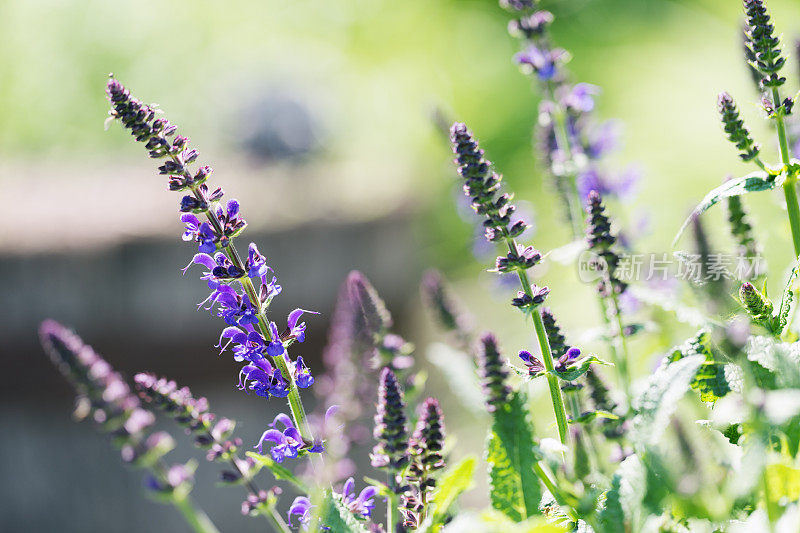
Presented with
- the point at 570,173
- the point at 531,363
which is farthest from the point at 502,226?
the point at 570,173

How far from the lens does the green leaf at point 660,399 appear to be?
522mm

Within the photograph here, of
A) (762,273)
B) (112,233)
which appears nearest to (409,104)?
(112,233)

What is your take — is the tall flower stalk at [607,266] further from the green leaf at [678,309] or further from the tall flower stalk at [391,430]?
the tall flower stalk at [391,430]

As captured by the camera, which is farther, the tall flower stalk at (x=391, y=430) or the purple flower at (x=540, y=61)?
the purple flower at (x=540, y=61)

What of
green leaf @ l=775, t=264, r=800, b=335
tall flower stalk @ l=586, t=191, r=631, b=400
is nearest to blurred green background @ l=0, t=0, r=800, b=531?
tall flower stalk @ l=586, t=191, r=631, b=400

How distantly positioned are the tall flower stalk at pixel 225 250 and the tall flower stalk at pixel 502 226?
165 millimetres

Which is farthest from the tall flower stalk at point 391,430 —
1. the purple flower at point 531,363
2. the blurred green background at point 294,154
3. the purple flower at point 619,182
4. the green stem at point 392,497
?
the purple flower at point 619,182

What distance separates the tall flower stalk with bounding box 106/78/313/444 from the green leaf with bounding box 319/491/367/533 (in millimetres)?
84

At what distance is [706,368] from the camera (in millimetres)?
657

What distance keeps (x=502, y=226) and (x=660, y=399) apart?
0.19m

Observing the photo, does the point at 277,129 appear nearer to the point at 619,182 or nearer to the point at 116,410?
the point at 619,182

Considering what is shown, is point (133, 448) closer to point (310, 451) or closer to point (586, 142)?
point (310, 451)

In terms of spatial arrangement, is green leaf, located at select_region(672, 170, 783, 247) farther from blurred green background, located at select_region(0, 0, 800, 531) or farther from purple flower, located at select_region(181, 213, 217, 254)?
purple flower, located at select_region(181, 213, 217, 254)

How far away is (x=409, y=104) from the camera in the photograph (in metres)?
6.15
